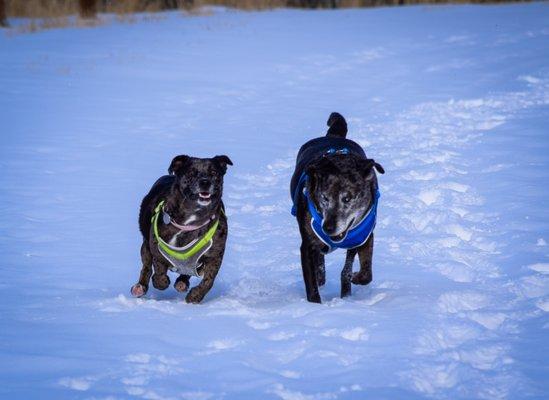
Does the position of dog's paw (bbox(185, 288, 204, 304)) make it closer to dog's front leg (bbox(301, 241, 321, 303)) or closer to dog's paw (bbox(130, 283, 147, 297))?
dog's paw (bbox(130, 283, 147, 297))

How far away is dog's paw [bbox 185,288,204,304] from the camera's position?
6570 millimetres

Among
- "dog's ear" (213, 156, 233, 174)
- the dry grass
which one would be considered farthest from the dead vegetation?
"dog's ear" (213, 156, 233, 174)

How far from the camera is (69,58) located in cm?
2050

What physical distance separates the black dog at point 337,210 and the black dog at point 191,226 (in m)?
0.80

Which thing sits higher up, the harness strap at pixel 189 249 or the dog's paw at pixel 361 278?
the harness strap at pixel 189 249

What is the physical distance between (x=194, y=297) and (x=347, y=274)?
143 cm

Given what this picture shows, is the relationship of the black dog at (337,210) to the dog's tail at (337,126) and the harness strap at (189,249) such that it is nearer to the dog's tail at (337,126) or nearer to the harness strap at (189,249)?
the harness strap at (189,249)

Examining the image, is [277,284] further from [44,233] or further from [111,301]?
[44,233]

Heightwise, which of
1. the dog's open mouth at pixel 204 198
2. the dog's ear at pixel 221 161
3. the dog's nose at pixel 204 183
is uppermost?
the dog's ear at pixel 221 161

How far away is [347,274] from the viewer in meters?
6.87

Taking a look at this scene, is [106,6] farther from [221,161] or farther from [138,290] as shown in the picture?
[138,290]

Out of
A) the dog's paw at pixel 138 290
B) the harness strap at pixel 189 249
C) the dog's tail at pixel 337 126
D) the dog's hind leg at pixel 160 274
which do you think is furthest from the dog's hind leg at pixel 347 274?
the dog's tail at pixel 337 126

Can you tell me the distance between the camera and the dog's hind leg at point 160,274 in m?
6.91

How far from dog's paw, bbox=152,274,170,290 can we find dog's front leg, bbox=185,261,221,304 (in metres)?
0.45
